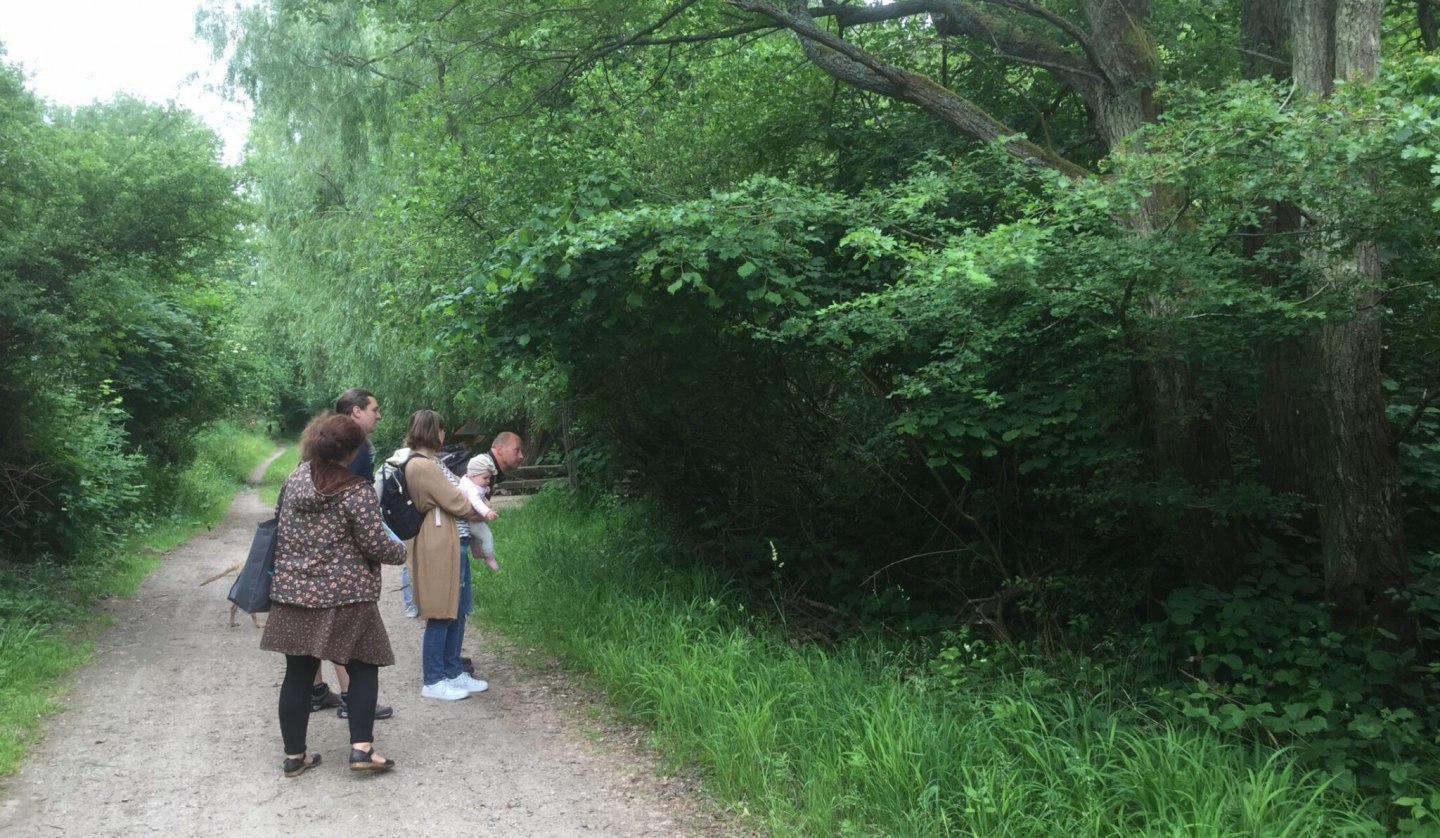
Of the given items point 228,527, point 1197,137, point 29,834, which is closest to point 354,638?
point 29,834

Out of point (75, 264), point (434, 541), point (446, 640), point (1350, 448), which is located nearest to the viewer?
point (434, 541)

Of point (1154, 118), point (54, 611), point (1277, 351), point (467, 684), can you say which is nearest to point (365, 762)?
point (467, 684)

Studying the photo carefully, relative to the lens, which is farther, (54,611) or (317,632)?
(54,611)

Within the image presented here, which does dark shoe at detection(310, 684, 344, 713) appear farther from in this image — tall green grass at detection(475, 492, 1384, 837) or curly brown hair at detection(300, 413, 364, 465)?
curly brown hair at detection(300, 413, 364, 465)

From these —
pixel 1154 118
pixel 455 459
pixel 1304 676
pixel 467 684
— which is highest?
pixel 1154 118

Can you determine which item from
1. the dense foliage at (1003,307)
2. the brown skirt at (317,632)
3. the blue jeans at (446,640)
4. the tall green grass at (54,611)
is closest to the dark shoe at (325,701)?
the blue jeans at (446,640)

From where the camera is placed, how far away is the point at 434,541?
18.6 ft

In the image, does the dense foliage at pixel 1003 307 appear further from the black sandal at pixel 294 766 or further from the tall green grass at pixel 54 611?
the tall green grass at pixel 54 611

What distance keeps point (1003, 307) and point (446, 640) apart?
3.80m

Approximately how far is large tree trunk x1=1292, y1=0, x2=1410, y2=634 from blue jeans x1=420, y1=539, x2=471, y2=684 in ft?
16.8

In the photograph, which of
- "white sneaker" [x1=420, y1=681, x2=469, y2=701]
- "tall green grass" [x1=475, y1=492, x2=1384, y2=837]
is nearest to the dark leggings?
"white sneaker" [x1=420, y1=681, x2=469, y2=701]

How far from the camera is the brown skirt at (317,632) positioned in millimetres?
4586

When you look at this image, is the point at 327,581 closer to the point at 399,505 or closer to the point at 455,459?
the point at 399,505

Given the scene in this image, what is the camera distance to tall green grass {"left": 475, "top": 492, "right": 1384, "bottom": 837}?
12.7 feet
